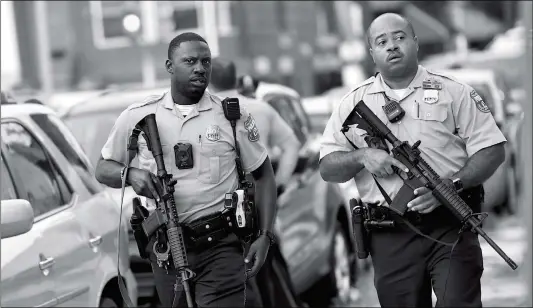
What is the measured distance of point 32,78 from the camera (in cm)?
2339

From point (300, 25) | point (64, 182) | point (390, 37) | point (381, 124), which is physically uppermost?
point (390, 37)

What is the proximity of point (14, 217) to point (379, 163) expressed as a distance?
1.54 meters

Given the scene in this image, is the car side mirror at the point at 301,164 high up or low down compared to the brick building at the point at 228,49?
up

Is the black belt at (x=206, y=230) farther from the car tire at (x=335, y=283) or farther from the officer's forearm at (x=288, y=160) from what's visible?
the car tire at (x=335, y=283)

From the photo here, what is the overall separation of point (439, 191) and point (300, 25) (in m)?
26.5

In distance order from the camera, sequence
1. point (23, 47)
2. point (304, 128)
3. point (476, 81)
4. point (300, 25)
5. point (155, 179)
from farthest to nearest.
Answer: point (300, 25) → point (23, 47) → point (476, 81) → point (304, 128) → point (155, 179)

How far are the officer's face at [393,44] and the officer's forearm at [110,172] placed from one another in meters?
1.26

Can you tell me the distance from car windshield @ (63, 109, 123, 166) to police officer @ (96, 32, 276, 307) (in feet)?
10.1

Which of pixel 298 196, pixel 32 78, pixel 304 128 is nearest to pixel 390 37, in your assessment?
pixel 298 196

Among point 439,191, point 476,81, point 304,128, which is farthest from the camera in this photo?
point 476,81

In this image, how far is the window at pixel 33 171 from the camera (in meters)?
6.05

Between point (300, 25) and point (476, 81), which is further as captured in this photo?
point (300, 25)

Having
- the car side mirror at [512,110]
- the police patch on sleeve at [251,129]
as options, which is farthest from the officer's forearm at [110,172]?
the car side mirror at [512,110]

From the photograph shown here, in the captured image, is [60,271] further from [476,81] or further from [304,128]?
[476,81]
